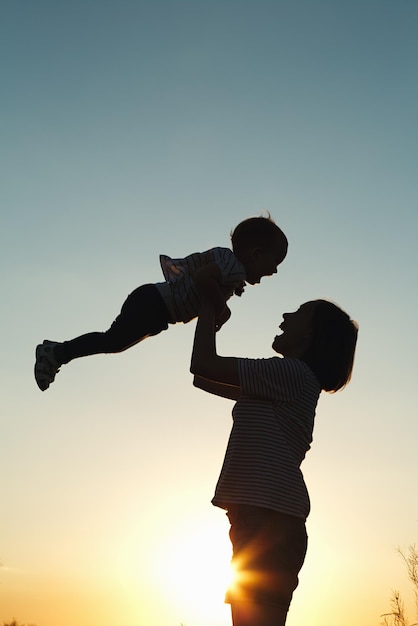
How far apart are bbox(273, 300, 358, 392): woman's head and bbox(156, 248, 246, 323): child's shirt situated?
26.0 inches

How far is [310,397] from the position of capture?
3.06 metres

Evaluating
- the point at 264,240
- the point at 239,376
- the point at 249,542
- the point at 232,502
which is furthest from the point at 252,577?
the point at 264,240

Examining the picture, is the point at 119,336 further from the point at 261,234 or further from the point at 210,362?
the point at 210,362

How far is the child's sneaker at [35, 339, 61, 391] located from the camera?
4129 millimetres

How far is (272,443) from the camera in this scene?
9.43ft

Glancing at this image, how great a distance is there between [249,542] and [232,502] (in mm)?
175

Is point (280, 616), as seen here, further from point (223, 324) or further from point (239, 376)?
point (223, 324)

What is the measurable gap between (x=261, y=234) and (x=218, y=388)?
46.5 inches

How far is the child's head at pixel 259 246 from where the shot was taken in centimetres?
418

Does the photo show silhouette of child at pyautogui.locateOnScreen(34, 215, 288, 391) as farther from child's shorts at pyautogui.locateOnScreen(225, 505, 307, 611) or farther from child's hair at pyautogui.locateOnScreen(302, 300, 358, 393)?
child's shorts at pyautogui.locateOnScreen(225, 505, 307, 611)

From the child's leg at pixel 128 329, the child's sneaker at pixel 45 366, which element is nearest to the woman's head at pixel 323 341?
the child's leg at pixel 128 329

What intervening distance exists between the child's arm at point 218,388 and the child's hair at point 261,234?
1.09 m

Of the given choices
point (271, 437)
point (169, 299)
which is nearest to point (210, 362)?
point (271, 437)

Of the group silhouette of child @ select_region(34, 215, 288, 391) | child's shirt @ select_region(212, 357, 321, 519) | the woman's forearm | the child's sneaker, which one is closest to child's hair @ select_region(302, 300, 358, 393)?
child's shirt @ select_region(212, 357, 321, 519)
